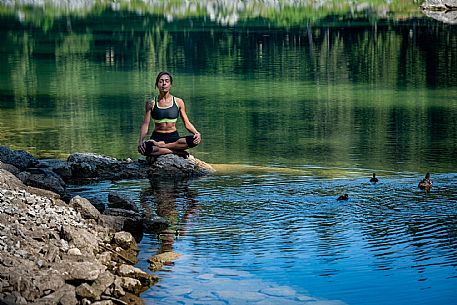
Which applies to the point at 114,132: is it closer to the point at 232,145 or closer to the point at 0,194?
the point at 232,145

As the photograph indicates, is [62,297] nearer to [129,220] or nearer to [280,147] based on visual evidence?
[129,220]

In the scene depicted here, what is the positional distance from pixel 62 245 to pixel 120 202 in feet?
7.62

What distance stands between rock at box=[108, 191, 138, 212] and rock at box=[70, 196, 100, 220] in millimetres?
1027

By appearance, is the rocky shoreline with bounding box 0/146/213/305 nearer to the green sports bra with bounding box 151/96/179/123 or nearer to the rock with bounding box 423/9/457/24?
the green sports bra with bounding box 151/96/179/123

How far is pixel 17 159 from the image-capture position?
49.2ft

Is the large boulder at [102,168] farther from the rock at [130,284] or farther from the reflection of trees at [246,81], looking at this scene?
the rock at [130,284]

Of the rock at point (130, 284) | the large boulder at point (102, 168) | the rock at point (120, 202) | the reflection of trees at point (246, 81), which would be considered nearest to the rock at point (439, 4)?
the reflection of trees at point (246, 81)

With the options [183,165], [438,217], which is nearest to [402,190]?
[438,217]

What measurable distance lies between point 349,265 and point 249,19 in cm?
5194

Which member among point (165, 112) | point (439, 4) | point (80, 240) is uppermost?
point (439, 4)

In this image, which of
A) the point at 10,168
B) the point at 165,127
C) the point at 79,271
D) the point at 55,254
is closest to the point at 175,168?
the point at 165,127

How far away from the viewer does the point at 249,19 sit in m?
62.1

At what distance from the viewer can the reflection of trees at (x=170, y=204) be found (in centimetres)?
1223

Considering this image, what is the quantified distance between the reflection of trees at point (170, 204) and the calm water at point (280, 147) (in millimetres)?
42
